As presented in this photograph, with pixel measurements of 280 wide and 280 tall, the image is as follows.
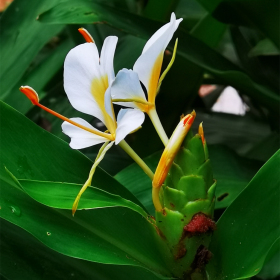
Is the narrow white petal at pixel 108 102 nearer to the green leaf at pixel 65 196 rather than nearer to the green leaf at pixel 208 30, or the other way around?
the green leaf at pixel 65 196

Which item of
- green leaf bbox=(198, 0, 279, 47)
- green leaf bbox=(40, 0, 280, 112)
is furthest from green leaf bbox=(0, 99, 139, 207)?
green leaf bbox=(198, 0, 279, 47)

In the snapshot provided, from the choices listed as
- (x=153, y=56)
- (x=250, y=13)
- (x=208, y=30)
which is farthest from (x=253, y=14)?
(x=153, y=56)

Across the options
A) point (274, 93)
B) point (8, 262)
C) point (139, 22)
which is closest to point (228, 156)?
point (274, 93)

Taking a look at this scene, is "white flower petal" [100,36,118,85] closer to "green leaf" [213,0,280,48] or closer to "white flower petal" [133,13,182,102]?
"white flower petal" [133,13,182,102]

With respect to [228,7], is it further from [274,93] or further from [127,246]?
[127,246]

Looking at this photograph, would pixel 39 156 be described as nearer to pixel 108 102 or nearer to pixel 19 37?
pixel 108 102
